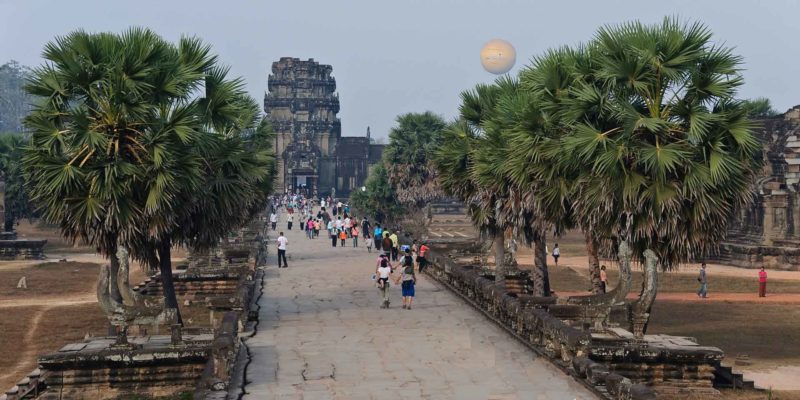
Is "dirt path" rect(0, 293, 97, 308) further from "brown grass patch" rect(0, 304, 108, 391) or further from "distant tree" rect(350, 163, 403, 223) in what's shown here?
"distant tree" rect(350, 163, 403, 223)

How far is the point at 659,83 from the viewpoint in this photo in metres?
19.9

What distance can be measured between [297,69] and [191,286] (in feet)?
330

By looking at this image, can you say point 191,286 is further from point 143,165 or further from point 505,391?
point 505,391

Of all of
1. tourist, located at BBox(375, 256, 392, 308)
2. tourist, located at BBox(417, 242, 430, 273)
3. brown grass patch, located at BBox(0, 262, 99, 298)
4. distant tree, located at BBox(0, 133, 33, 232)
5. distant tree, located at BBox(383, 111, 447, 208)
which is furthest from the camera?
distant tree, located at BBox(0, 133, 33, 232)

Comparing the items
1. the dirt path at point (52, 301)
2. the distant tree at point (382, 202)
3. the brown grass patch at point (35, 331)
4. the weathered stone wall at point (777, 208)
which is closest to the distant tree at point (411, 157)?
the distant tree at point (382, 202)

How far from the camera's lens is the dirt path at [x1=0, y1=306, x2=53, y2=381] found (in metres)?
22.3

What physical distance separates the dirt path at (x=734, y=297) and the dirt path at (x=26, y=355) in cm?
1600

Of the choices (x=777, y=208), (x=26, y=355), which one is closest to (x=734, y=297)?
(x=777, y=208)

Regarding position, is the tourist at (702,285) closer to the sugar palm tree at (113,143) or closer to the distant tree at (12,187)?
the sugar palm tree at (113,143)

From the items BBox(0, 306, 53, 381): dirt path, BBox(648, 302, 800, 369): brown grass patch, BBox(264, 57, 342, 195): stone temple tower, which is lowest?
BBox(0, 306, 53, 381): dirt path

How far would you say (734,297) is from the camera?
36.9m

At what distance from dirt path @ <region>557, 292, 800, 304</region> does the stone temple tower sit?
89.4 metres

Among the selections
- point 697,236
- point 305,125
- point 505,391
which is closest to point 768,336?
point 697,236

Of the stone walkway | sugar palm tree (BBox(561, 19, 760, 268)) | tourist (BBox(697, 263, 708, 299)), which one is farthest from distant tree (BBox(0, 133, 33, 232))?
sugar palm tree (BBox(561, 19, 760, 268))
